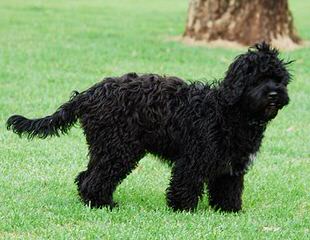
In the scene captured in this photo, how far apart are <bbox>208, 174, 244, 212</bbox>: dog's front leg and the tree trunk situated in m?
11.1

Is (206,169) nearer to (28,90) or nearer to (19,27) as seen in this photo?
(28,90)

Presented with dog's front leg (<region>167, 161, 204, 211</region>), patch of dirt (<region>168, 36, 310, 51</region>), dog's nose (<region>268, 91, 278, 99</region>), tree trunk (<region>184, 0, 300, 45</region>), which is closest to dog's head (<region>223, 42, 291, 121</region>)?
dog's nose (<region>268, 91, 278, 99</region>)

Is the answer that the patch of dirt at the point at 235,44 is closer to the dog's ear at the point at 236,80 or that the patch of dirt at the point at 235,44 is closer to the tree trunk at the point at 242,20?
the tree trunk at the point at 242,20

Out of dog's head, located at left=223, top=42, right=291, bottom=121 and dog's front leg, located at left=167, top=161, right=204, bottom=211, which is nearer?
dog's head, located at left=223, top=42, right=291, bottom=121

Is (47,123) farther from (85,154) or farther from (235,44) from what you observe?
(235,44)

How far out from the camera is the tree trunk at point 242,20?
18234 mm

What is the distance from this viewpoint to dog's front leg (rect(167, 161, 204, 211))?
7.22 metres

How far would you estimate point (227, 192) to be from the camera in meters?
7.52

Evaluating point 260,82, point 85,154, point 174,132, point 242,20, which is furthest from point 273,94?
point 242,20

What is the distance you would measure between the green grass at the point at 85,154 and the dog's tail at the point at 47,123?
618mm

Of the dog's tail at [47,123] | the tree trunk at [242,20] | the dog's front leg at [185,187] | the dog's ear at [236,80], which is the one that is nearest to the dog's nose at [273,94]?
the dog's ear at [236,80]

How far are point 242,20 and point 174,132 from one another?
37.7 ft

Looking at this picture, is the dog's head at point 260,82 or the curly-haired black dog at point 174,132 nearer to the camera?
the dog's head at point 260,82

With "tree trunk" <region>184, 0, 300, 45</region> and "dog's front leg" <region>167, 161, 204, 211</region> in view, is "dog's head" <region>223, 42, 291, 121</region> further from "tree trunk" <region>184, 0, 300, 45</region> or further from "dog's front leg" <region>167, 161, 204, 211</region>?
"tree trunk" <region>184, 0, 300, 45</region>
